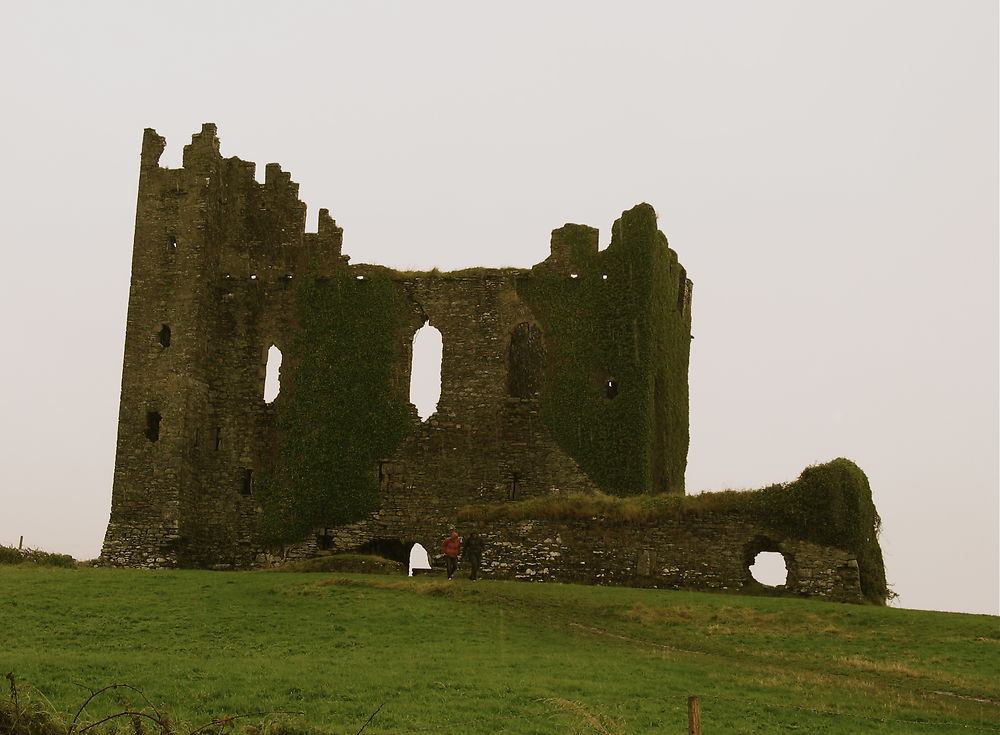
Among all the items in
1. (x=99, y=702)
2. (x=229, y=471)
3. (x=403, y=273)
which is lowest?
(x=99, y=702)

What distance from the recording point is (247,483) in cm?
4150

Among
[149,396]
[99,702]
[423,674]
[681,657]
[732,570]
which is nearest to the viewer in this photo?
[99,702]

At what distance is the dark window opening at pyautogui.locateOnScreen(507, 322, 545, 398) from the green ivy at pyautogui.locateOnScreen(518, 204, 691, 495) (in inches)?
97.6

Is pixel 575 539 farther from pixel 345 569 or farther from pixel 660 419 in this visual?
pixel 660 419

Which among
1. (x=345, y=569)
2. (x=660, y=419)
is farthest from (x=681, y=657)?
(x=660, y=419)

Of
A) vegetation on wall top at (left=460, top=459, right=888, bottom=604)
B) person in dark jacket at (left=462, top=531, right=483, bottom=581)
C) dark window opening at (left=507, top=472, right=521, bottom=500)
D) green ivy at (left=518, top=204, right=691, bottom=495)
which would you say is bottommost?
person in dark jacket at (left=462, top=531, right=483, bottom=581)

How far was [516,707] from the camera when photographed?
17469 mm

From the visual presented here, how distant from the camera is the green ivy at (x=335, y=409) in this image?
40781 millimetres

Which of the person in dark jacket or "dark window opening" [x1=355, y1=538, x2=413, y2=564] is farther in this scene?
"dark window opening" [x1=355, y1=538, x2=413, y2=564]

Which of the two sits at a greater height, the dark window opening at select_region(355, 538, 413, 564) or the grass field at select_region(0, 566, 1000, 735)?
the dark window opening at select_region(355, 538, 413, 564)

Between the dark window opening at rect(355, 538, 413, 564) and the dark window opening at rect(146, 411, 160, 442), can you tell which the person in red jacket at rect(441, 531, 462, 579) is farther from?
the dark window opening at rect(146, 411, 160, 442)

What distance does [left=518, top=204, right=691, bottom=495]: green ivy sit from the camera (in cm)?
3994

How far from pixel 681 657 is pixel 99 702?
10.2 meters

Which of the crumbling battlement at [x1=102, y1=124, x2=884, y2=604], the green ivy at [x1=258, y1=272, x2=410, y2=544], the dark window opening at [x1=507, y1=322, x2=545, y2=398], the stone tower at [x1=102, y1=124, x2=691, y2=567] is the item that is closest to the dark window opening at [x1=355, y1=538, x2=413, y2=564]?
the stone tower at [x1=102, y1=124, x2=691, y2=567]
